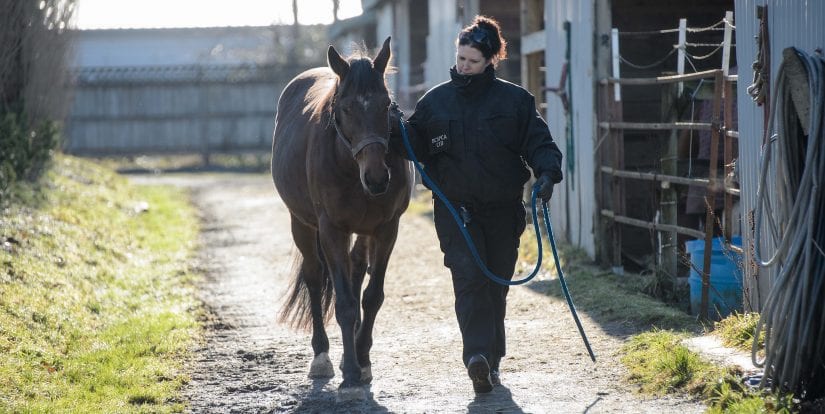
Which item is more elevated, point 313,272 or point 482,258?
point 482,258

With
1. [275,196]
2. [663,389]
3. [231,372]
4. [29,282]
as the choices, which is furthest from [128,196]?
[663,389]

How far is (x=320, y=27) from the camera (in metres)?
39.8

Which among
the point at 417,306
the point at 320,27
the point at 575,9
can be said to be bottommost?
the point at 417,306

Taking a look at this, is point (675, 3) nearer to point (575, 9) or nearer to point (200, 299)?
point (575, 9)

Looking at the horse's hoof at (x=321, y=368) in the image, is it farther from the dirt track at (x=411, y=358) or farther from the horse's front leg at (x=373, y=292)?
the horse's front leg at (x=373, y=292)

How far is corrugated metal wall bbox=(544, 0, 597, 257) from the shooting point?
9.48 meters

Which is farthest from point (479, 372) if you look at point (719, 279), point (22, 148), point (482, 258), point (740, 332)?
point (22, 148)

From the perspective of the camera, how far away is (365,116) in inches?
204

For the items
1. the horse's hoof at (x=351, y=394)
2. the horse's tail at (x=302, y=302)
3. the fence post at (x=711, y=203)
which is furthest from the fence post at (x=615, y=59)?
the horse's hoof at (x=351, y=394)

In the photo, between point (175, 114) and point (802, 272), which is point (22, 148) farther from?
point (175, 114)

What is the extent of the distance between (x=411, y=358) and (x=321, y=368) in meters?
A: 0.61

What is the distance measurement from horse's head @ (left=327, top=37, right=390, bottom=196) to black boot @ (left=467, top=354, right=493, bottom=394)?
0.94 meters

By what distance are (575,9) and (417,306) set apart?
3.37 m

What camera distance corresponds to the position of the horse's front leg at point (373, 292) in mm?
5883
